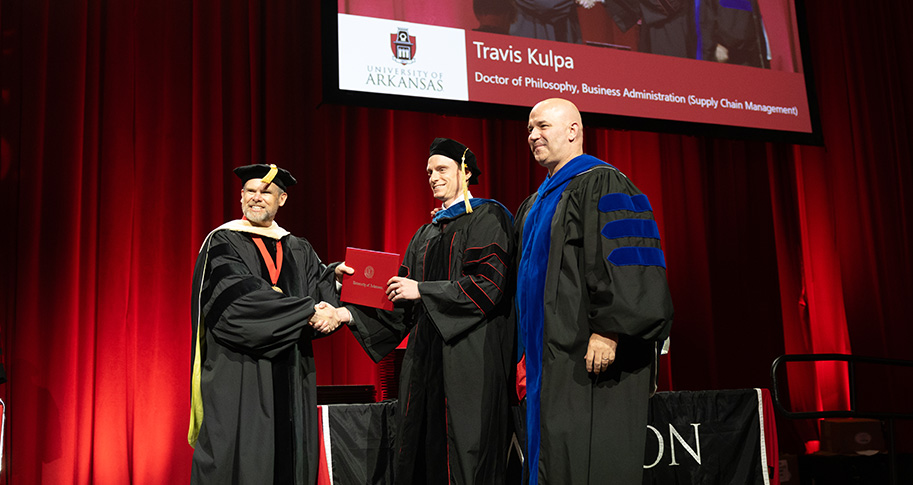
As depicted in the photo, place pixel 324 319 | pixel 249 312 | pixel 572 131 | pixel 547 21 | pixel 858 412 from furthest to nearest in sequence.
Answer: pixel 547 21, pixel 858 412, pixel 324 319, pixel 249 312, pixel 572 131

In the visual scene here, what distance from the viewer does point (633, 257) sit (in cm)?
250

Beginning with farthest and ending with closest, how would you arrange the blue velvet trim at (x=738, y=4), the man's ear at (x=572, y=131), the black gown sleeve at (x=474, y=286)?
the blue velvet trim at (x=738, y=4)
the black gown sleeve at (x=474, y=286)
the man's ear at (x=572, y=131)

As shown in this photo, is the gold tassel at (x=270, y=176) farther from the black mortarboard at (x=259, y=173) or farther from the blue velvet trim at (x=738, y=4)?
the blue velvet trim at (x=738, y=4)

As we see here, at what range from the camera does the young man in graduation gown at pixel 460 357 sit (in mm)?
2986

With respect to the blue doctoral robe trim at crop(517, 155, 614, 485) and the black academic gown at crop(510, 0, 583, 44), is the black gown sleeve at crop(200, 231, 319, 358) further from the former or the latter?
the black academic gown at crop(510, 0, 583, 44)

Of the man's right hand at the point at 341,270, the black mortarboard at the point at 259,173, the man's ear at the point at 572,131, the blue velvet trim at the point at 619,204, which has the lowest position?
the man's right hand at the point at 341,270

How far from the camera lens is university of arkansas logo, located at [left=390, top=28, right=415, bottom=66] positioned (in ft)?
16.2

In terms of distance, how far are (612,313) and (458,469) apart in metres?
0.95

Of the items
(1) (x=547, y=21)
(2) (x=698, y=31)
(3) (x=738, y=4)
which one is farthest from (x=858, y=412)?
(3) (x=738, y=4)

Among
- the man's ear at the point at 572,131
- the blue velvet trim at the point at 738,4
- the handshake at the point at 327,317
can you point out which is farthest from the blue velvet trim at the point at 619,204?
the blue velvet trim at the point at 738,4

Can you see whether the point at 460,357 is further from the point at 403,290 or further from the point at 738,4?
the point at 738,4

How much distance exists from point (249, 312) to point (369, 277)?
0.52 m

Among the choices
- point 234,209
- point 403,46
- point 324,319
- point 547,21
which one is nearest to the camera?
point 324,319

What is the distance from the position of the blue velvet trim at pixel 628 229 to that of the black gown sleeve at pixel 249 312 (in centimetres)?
139
